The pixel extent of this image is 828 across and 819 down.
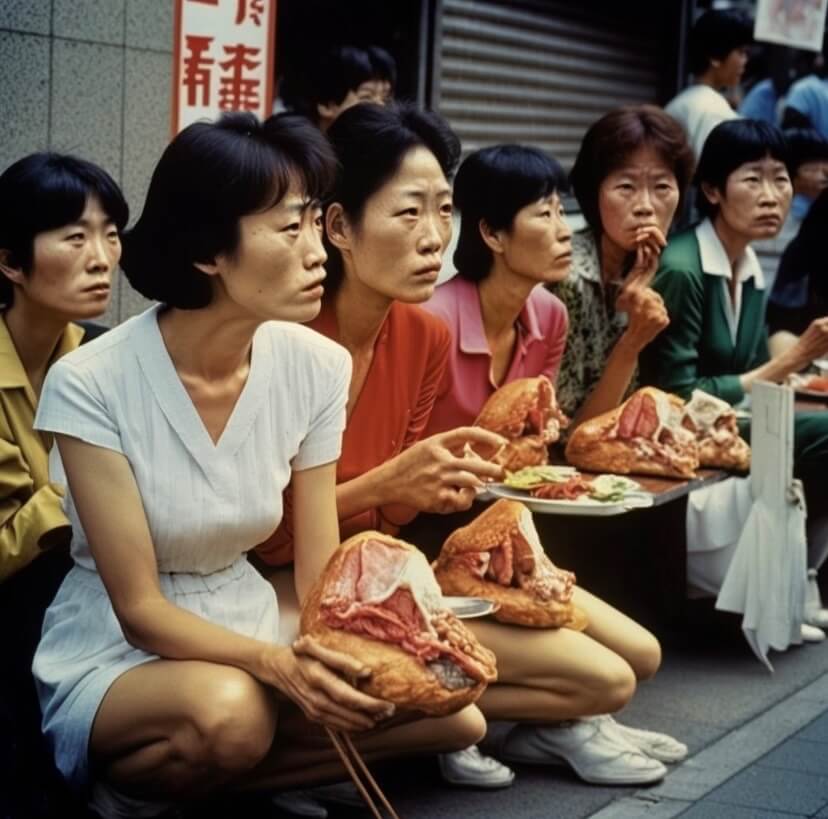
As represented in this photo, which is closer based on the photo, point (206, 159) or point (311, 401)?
point (206, 159)

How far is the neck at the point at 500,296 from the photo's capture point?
6160mm

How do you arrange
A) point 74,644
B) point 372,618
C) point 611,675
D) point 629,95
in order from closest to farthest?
point 372,618, point 74,644, point 611,675, point 629,95

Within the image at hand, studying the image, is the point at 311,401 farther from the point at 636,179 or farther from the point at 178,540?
the point at 636,179

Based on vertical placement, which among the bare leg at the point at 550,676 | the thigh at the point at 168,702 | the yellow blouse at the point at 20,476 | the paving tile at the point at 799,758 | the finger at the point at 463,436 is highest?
the finger at the point at 463,436

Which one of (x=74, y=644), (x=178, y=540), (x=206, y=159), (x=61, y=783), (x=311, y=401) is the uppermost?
(x=206, y=159)

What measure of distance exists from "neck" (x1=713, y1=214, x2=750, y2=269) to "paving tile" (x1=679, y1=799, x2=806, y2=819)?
9.98 ft

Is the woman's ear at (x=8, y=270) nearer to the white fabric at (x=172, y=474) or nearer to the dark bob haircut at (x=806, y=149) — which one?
the white fabric at (x=172, y=474)

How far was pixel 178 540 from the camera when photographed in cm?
439

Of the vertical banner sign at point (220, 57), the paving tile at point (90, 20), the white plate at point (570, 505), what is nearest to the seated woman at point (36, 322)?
the vertical banner sign at point (220, 57)

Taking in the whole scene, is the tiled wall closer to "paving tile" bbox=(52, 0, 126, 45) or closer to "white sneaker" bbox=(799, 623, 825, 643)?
"paving tile" bbox=(52, 0, 126, 45)

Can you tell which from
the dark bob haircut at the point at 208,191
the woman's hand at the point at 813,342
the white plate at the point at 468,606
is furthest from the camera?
the woman's hand at the point at 813,342

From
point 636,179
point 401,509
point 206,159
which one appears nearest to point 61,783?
point 401,509

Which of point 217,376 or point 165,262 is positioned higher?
point 165,262

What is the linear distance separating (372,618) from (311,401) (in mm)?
777
